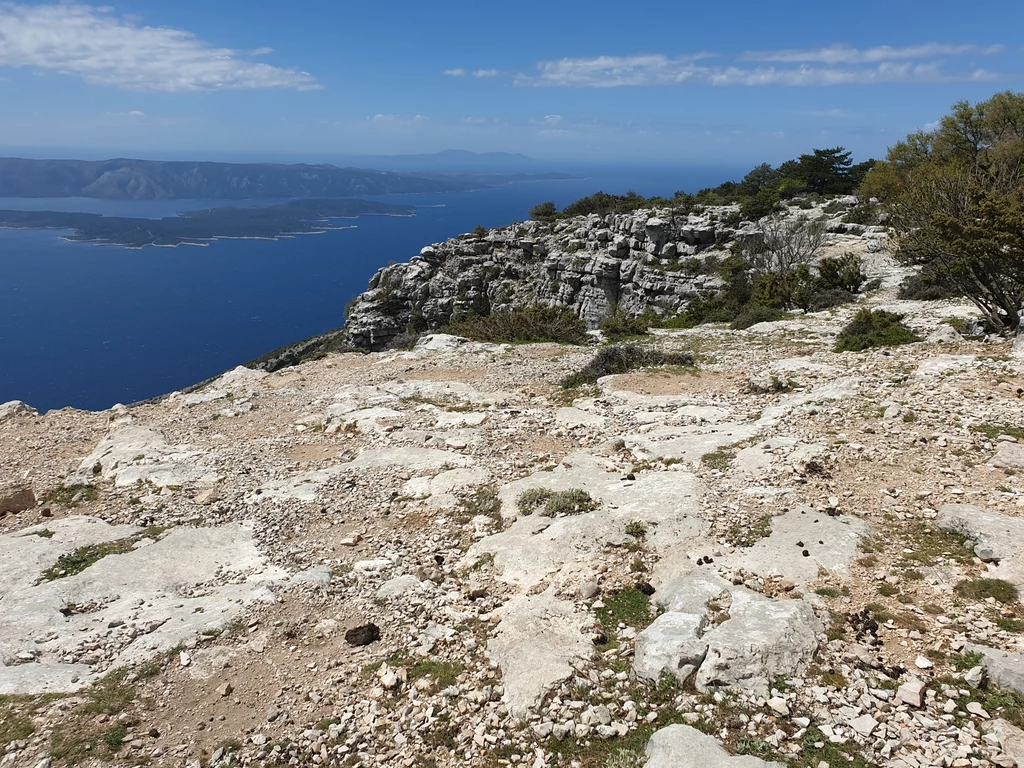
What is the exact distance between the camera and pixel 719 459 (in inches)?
413

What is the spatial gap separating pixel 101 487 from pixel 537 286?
181ft

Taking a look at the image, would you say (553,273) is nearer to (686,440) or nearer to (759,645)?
(686,440)

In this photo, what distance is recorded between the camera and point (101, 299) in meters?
163

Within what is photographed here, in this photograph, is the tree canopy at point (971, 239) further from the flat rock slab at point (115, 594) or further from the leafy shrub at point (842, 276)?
the flat rock slab at point (115, 594)

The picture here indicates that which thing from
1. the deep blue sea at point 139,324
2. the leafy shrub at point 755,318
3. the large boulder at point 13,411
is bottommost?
the deep blue sea at point 139,324

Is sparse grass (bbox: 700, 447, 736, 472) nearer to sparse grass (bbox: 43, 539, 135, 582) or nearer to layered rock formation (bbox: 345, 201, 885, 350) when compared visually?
sparse grass (bbox: 43, 539, 135, 582)

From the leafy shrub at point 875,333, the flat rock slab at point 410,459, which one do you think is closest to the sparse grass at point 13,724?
the flat rock slab at point 410,459

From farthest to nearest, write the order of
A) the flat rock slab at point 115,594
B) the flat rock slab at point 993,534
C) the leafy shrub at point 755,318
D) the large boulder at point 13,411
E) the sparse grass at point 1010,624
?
1. the leafy shrub at point 755,318
2. the large boulder at point 13,411
3. the flat rock slab at point 115,594
4. the flat rock slab at point 993,534
5. the sparse grass at point 1010,624

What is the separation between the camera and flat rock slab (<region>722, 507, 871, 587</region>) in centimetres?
702

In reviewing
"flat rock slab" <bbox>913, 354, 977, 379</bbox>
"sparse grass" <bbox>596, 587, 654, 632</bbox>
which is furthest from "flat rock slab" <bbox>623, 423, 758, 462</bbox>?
"flat rock slab" <bbox>913, 354, 977, 379</bbox>

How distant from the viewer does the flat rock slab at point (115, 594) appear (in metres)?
6.86

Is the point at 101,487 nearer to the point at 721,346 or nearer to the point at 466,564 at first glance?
the point at 466,564

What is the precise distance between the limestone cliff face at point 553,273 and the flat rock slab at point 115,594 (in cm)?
4500

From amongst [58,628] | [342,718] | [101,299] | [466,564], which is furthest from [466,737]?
[101,299]
